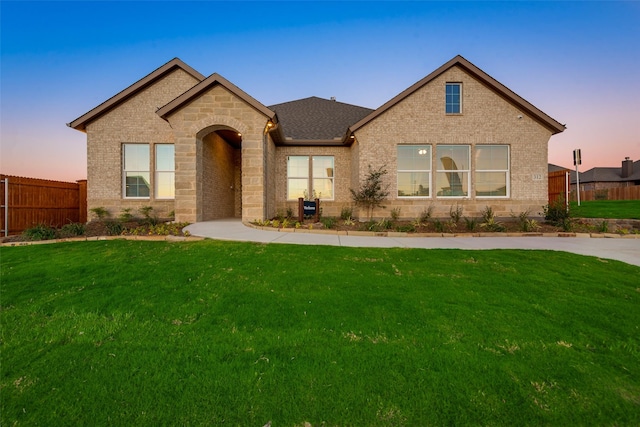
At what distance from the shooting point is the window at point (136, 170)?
1175 cm

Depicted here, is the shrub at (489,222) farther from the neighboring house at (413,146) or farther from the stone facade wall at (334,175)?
the stone facade wall at (334,175)

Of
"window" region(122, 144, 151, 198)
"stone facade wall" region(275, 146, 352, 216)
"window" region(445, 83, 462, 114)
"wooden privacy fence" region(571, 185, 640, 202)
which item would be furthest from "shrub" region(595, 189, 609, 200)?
"window" region(122, 144, 151, 198)

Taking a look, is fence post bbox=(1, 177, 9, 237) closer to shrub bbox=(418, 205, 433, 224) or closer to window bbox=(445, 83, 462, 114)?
shrub bbox=(418, 205, 433, 224)

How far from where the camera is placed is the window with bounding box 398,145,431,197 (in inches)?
458

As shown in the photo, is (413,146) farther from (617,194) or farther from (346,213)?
(617,194)

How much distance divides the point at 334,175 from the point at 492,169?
7.21 metres

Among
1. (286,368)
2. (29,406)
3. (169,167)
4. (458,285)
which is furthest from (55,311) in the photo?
(169,167)

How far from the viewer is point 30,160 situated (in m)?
17.6

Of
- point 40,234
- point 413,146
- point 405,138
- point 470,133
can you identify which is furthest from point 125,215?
point 470,133

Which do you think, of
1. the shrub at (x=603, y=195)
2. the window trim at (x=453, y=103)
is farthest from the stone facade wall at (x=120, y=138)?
the shrub at (x=603, y=195)

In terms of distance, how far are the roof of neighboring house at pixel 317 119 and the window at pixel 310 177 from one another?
1.04m

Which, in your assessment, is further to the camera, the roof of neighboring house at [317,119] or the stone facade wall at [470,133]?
the roof of neighboring house at [317,119]

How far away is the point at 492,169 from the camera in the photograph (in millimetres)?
11609

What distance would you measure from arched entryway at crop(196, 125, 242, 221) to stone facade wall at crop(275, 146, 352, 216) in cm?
245
